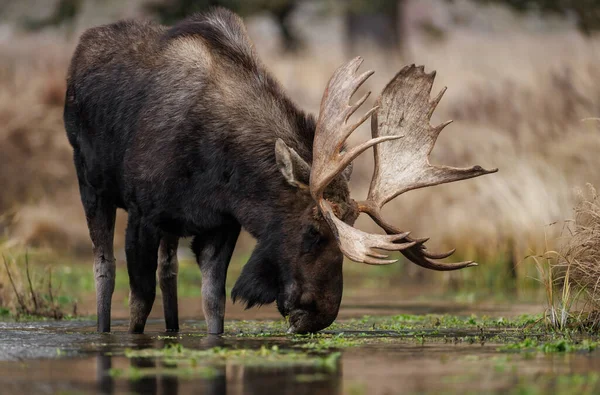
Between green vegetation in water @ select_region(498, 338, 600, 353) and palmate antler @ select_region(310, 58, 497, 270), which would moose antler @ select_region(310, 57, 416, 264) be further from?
green vegetation in water @ select_region(498, 338, 600, 353)

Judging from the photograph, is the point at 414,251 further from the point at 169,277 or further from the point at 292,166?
the point at 169,277

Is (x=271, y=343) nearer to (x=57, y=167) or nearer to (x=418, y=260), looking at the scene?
(x=418, y=260)

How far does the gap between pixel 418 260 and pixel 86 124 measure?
11.1ft

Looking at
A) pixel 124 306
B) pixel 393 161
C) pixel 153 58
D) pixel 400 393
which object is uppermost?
pixel 153 58

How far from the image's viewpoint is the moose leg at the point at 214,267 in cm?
1070

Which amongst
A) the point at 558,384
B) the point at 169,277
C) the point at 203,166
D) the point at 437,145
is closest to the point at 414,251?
the point at 203,166

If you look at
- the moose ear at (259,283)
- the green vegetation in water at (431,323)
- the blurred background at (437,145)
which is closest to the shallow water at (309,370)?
the moose ear at (259,283)

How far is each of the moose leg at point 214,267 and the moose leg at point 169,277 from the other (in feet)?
1.56

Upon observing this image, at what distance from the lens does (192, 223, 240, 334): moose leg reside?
10695 millimetres

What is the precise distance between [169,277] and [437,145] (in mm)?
10773

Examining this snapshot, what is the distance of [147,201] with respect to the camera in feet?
34.0

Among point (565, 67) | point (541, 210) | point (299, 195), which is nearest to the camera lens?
point (299, 195)

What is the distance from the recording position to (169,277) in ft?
37.5

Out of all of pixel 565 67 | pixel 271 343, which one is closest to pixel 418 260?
pixel 271 343
